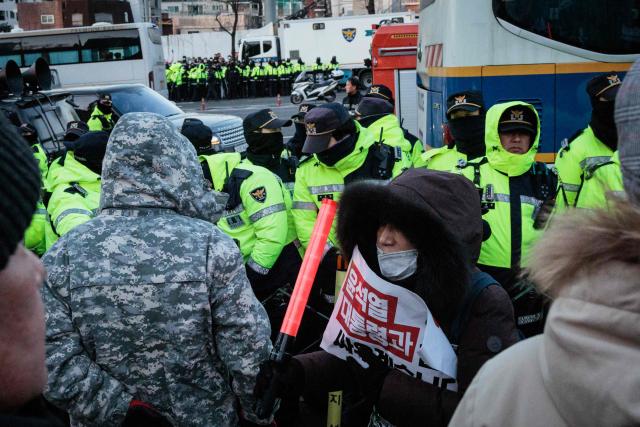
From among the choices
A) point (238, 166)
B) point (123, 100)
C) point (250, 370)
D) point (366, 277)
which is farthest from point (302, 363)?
point (123, 100)

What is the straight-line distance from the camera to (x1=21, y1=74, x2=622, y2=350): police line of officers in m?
3.88

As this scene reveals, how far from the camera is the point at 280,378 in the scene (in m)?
2.33

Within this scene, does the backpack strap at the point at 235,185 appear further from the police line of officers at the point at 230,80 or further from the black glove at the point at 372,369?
the police line of officers at the point at 230,80

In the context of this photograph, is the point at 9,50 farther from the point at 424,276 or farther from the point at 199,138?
the point at 424,276

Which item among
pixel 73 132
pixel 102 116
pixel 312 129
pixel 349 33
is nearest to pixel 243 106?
pixel 349 33

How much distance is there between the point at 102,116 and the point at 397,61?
5260 millimetres

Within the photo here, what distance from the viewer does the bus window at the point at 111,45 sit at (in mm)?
23875

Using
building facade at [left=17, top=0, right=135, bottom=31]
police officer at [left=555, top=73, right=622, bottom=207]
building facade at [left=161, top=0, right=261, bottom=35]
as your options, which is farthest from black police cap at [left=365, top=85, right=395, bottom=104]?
building facade at [left=161, top=0, right=261, bottom=35]

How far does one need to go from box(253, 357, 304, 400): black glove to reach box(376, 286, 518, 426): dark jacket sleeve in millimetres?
290

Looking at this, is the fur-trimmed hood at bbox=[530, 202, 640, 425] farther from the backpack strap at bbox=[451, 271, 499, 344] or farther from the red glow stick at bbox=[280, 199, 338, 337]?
the red glow stick at bbox=[280, 199, 338, 337]

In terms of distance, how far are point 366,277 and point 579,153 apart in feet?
8.95

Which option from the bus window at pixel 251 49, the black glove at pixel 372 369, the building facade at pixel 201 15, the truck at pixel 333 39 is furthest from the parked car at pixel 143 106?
the building facade at pixel 201 15

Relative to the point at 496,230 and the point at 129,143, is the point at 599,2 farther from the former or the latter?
the point at 129,143

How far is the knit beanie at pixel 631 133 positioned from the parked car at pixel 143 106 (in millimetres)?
10708
